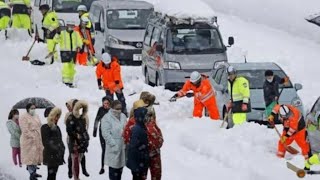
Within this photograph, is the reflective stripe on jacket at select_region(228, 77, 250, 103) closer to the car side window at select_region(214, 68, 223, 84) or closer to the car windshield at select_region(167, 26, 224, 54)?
the car side window at select_region(214, 68, 223, 84)

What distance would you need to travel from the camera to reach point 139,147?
11062 millimetres

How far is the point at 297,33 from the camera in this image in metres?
33.1

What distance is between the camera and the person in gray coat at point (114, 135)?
11922 millimetres

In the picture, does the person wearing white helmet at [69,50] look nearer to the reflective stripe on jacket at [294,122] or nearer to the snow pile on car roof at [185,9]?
the snow pile on car roof at [185,9]

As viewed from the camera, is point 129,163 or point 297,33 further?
point 297,33

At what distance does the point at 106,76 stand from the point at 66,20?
934cm

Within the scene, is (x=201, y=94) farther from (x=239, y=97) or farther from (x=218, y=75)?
(x=218, y=75)

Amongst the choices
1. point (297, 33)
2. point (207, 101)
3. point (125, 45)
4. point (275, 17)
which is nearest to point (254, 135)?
point (207, 101)

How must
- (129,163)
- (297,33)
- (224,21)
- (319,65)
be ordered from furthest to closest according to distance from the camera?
1. (224,21)
2. (297,33)
3. (319,65)
4. (129,163)

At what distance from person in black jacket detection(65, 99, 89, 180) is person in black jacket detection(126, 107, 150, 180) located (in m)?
1.54

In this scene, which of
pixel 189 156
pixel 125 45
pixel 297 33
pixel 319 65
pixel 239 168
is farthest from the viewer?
pixel 297 33

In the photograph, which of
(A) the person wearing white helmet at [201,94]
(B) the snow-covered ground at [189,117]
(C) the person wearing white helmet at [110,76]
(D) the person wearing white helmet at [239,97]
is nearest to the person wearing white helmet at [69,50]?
(B) the snow-covered ground at [189,117]

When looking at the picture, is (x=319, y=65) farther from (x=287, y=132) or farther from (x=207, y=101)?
(x=287, y=132)

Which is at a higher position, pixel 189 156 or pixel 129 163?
pixel 129 163
